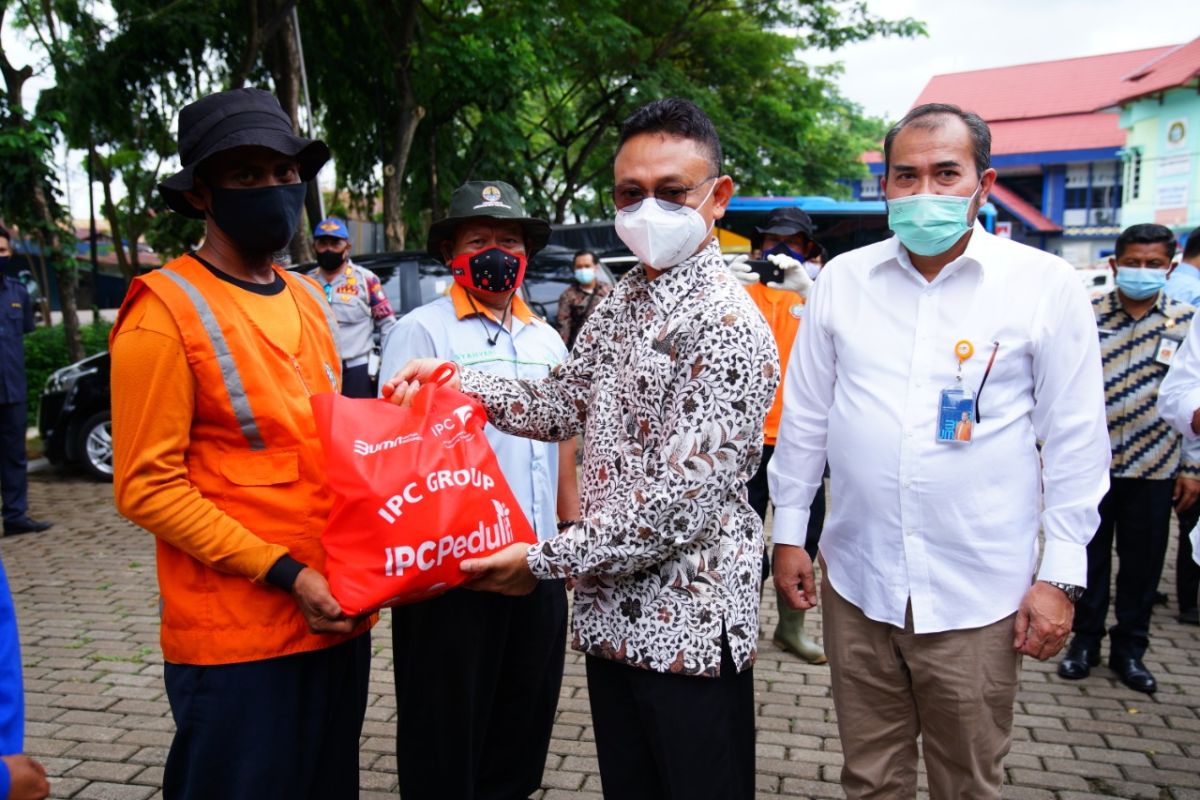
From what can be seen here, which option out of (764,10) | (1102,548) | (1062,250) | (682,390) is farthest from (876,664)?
(1062,250)

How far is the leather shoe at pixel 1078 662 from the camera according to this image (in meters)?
4.41

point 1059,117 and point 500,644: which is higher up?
point 1059,117

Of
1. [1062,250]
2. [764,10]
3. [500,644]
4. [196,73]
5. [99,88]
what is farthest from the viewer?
[1062,250]

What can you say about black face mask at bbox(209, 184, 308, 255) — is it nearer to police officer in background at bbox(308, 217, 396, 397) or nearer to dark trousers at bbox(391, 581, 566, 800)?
dark trousers at bbox(391, 581, 566, 800)

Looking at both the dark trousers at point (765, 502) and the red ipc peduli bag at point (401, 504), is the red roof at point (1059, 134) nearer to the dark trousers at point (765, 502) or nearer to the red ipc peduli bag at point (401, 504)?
the dark trousers at point (765, 502)

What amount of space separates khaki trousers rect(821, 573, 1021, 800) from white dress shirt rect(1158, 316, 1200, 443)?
1449 millimetres

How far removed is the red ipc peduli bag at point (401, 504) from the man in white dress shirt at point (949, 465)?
93 centimetres

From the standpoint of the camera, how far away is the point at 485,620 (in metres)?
2.73

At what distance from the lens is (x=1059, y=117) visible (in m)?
37.4

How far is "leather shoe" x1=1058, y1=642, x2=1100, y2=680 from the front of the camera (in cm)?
441

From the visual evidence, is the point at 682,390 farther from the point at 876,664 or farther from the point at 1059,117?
the point at 1059,117

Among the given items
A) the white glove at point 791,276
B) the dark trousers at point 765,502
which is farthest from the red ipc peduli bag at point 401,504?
the white glove at point 791,276

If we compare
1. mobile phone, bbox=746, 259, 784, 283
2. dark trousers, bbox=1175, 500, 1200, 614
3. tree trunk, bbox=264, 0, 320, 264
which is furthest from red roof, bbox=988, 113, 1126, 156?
mobile phone, bbox=746, 259, 784, 283

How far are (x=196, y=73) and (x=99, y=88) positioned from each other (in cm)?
127
